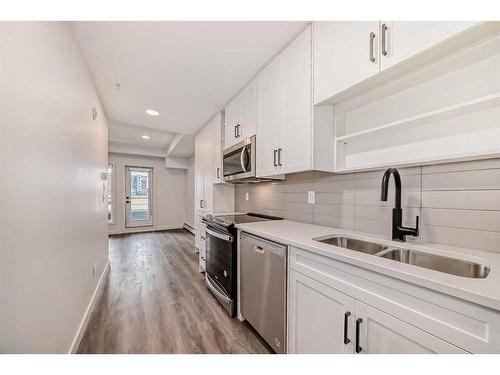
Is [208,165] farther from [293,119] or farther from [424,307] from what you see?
[424,307]

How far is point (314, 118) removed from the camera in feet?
4.78

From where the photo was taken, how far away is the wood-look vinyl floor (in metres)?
1.54

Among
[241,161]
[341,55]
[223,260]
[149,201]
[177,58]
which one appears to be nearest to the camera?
[341,55]

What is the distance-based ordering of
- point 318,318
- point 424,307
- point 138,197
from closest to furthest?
1. point 424,307
2. point 318,318
3. point 138,197

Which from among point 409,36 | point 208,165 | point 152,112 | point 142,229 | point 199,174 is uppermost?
point 152,112

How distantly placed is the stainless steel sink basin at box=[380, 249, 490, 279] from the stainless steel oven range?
1.23 m

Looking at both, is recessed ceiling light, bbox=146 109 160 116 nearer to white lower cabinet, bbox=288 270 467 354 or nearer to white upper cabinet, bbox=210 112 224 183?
white upper cabinet, bbox=210 112 224 183

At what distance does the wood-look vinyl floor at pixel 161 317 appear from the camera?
1544 mm

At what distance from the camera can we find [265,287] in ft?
4.92

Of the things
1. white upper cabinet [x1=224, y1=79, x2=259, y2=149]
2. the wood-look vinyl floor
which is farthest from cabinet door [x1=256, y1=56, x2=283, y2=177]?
the wood-look vinyl floor

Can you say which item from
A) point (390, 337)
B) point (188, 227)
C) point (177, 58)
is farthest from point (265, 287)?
point (188, 227)

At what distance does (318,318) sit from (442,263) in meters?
0.69

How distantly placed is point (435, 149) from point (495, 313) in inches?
34.2

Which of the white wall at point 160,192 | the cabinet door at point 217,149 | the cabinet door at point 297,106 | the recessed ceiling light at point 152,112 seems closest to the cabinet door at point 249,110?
the cabinet door at point 297,106
